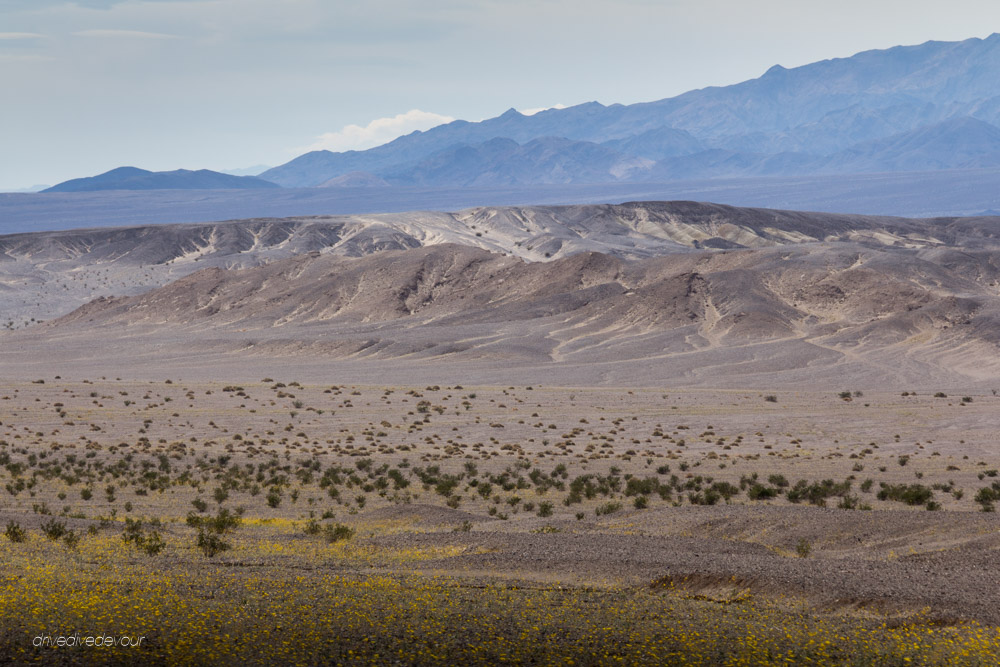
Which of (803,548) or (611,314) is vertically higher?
(803,548)

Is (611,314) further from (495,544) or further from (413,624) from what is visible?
(413,624)

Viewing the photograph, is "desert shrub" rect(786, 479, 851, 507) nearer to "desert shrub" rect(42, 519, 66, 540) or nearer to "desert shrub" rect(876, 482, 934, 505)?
"desert shrub" rect(876, 482, 934, 505)

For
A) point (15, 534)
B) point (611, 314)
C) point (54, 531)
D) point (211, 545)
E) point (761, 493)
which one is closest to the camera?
point (211, 545)

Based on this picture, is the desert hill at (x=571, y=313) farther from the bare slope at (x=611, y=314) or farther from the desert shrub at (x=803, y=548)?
the desert shrub at (x=803, y=548)

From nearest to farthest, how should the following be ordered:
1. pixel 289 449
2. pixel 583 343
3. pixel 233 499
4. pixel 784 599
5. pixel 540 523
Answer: pixel 784 599 → pixel 540 523 → pixel 233 499 → pixel 289 449 → pixel 583 343

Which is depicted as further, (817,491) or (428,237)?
(428,237)

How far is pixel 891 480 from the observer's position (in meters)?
27.6

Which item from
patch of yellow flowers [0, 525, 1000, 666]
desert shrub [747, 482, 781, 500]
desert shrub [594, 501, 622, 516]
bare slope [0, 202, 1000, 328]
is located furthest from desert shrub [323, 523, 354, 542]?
bare slope [0, 202, 1000, 328]

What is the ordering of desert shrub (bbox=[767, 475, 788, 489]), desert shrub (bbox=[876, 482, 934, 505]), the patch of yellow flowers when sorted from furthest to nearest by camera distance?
desert shrub (bbox=[767, 475, 788, 489])
desert shrub (bbox=[876, 482, 934, 505])
the patch of yellow flowers

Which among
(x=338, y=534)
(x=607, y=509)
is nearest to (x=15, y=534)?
(x=338, y=534)

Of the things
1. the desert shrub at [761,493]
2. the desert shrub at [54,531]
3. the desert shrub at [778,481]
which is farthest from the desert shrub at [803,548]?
the desert shrub at [54,531]

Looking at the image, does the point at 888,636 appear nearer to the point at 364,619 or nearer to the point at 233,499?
the point at 364,619

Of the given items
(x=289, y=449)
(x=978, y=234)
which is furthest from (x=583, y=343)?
(x=978, y=234)

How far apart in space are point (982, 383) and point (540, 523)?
44707mm
